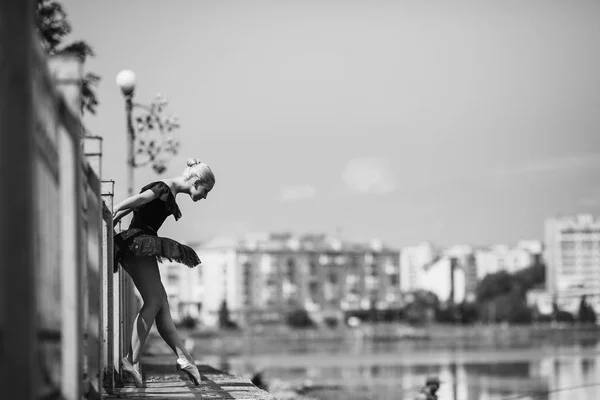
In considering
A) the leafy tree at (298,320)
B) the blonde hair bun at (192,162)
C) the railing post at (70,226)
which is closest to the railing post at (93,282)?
the railing post at (70,226)

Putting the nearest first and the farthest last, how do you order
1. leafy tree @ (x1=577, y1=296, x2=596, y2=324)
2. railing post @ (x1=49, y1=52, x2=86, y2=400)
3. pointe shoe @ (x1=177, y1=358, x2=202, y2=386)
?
1. railing post @ (x1=49, y1=52, x2=86, y2=400)
2. pointe shoe @ (x1=177, y1=358, x2=202, y2=386)
3. leafy tree @ (x1=577, y1=296, x2=596, y2=324)

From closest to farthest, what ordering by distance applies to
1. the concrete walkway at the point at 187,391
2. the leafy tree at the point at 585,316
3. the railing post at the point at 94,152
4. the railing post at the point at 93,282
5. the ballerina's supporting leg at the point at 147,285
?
the railing post at the point at 93,282 < the railing post at the point at 94,152 < the concrete walkway at the point at 187,391 < the ballerina's supporting leg at the point at 147,285 < the leafy tree at the point at 585,316

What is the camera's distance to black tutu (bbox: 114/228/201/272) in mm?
7520

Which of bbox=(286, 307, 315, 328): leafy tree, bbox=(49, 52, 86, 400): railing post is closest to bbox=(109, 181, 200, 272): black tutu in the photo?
bbox=(49, 52, 86, 400): railing post

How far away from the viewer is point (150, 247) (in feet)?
24.7

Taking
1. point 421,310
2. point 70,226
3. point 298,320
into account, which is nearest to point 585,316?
point 421,310

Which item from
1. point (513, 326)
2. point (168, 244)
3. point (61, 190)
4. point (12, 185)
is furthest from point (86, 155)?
point (513, 326)

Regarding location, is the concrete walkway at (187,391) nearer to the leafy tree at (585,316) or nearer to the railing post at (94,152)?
the railing post at (94,152)

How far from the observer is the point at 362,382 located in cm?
4922

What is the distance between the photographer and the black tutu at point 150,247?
7.52m

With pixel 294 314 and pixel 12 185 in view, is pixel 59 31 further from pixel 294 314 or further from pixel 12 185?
pixel 294 314

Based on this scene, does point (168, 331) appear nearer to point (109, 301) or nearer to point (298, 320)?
point (109, 301)

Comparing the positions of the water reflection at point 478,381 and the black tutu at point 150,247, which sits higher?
the black tutu at point 150,247

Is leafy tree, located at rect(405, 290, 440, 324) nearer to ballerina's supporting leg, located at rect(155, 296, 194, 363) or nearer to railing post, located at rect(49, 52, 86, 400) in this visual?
ballerina's supporting leg, located at rect(155, 296, 194, 363)
